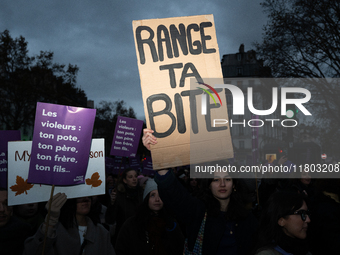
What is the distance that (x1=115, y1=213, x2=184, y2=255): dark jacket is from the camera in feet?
11.3

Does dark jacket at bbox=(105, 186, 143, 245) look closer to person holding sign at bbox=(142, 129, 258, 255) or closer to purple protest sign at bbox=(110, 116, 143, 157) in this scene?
purple protest sign at bbox=(110, 116, 143, 157)

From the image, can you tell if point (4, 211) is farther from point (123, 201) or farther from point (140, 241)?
point (123, 201)

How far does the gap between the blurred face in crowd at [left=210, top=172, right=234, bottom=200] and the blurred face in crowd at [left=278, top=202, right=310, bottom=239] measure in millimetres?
511

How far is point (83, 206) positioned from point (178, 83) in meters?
1.67

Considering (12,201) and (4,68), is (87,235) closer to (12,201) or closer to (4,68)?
(12,201)

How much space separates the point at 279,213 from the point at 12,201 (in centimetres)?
239

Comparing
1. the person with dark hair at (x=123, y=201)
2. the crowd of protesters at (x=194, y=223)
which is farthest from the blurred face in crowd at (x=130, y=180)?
the crowd of protesters at (x=194, y=223)

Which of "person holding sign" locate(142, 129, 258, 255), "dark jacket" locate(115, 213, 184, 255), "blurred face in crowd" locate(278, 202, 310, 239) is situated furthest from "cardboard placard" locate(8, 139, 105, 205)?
"blurred face in crowd" locate(278, 202, 310, 239)

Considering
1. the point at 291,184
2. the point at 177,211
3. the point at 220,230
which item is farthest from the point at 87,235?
the point at 291,184

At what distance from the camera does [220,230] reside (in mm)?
2553

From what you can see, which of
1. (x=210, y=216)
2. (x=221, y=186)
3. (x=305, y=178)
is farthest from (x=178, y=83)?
(x=305, y=178)

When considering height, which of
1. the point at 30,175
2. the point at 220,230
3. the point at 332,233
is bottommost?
the point at 332,233

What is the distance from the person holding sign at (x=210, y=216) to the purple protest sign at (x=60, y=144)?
78 cm

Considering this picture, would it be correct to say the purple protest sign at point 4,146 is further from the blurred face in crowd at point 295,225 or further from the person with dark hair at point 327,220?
the person with dark hair at point 327,220
